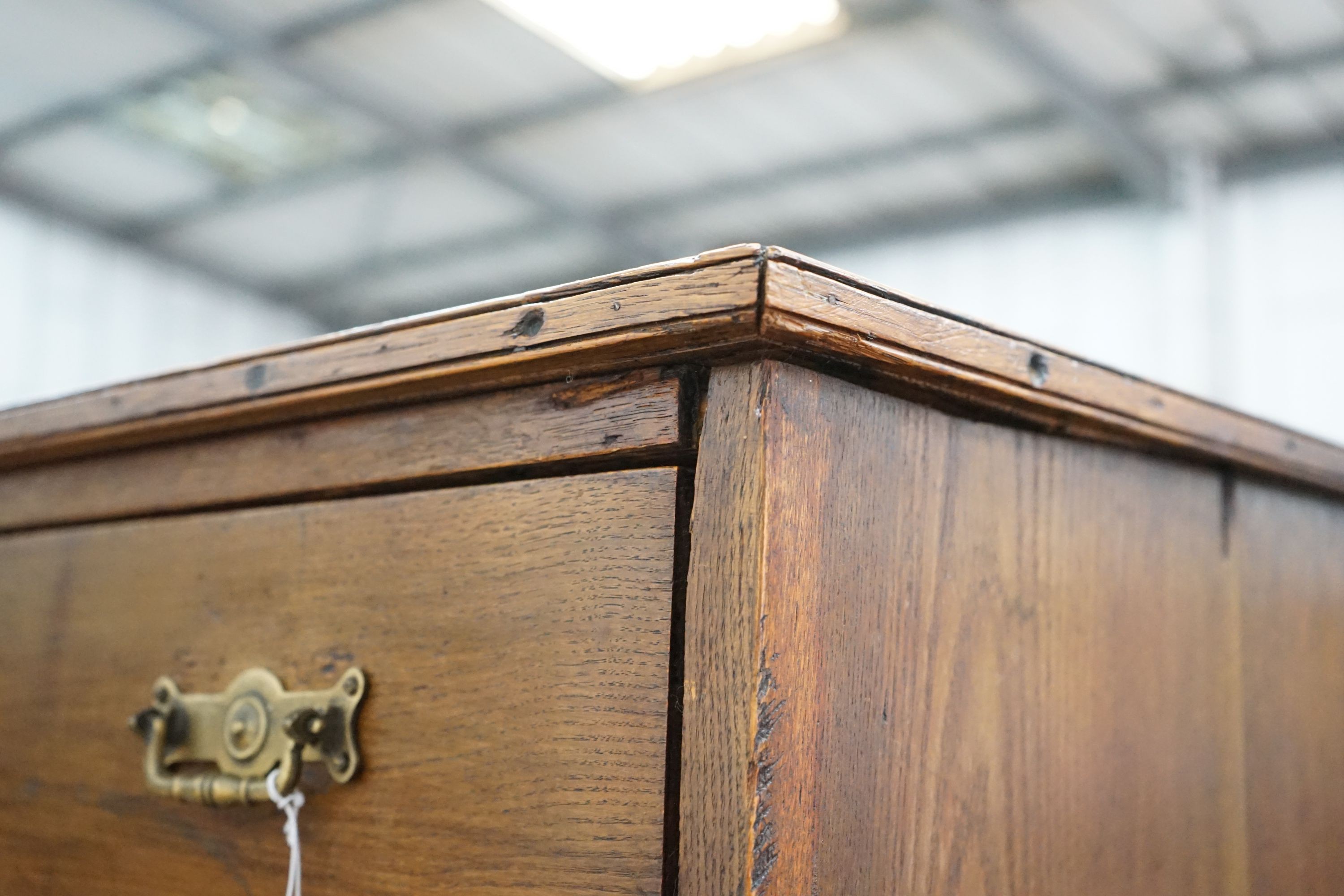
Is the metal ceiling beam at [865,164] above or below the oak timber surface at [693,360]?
above

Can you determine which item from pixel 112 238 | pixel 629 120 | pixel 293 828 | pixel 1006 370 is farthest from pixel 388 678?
pixel 112 238

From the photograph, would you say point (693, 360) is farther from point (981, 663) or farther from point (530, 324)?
point (981, 663)

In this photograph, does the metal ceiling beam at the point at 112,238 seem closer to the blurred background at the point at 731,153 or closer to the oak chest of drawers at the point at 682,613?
the blurred background at the point at 731,153

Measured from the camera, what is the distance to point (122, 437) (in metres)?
0.71

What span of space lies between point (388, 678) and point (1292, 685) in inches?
21.5

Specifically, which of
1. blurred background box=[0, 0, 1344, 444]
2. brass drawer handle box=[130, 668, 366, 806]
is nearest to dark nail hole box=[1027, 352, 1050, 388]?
brass drawer handle box=[130, 668, 366, 806]

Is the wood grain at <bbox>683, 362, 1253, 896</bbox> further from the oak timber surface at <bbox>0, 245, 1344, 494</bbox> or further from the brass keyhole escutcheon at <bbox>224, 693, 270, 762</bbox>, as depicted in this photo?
the brass keyhole escutcheon at <bbox>224, 693, 270, 762</bbox>

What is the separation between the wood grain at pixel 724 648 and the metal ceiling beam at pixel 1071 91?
116 inches

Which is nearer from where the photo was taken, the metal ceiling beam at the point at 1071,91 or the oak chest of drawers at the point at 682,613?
the oak chest of drawers at the point at 682,613

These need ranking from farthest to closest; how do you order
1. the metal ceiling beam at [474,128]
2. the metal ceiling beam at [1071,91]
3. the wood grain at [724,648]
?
the metal ceiling beam at [474,128]
the metal ceiling beam at [1071,91]
the wood grain at [724,648]

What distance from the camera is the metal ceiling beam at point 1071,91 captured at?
10.4 ft

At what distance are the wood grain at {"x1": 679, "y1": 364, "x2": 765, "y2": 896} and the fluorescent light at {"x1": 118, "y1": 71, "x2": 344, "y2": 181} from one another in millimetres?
3933

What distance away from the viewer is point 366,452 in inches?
23.4

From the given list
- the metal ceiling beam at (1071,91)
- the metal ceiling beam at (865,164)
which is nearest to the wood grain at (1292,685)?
the metal ceiling beam at (1071,91)
